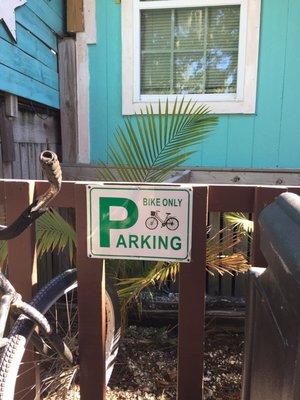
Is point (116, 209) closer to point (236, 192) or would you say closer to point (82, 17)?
point (236, 192)

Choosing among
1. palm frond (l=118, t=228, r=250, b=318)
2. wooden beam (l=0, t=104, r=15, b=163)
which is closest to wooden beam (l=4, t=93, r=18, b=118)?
wooden beam (l=0, t=104, r=15, b=163)

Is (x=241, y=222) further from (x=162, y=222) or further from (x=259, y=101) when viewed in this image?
(x=259, y=101)

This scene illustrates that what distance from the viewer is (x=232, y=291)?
2.93m

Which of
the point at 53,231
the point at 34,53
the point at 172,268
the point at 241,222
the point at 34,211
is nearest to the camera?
the point at 34,211

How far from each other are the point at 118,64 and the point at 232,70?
1197 millimetres

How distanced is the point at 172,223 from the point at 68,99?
3.08 metres

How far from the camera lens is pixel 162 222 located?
4.26 feet

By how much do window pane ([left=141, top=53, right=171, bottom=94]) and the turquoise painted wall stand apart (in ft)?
0.94

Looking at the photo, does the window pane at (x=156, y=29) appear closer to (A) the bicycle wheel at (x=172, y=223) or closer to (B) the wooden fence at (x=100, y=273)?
(B) the wooden fence at (x=100, y=273)

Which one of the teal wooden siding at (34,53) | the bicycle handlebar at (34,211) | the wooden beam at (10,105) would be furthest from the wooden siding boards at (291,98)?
the bicycle handlebar at (34,211)

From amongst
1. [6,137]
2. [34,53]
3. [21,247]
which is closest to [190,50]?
[34,53]

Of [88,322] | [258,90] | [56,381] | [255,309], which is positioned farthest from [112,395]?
[258,90]

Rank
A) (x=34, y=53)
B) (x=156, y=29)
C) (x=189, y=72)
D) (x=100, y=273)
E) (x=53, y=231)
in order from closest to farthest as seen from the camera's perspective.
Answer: (x=100, y=273)
(x=53, y=231)
(x=34, y=53)
(x=156, y=29)
(x=189, y=72)

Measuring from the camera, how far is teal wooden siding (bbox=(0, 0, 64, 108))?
112 inches
